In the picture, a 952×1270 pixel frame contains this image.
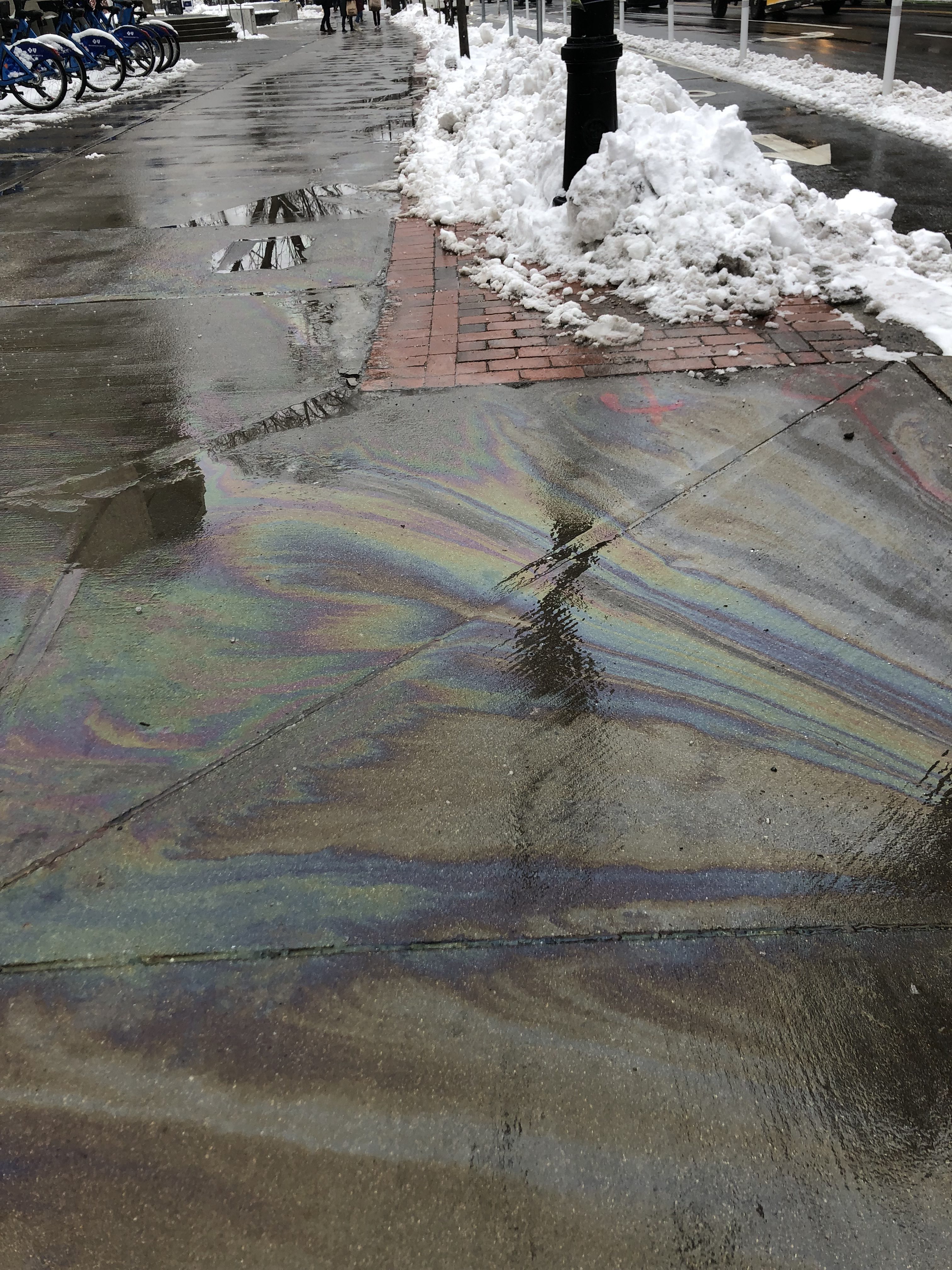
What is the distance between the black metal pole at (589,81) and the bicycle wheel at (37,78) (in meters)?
12.4

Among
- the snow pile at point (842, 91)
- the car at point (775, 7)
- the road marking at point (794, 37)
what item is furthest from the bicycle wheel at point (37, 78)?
the car at point (775, 7)

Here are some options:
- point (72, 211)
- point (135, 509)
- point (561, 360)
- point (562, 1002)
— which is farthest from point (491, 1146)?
point (72, 211)

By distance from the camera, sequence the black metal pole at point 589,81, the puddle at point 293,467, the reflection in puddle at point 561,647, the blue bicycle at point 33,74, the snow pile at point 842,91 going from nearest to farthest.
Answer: the reflection in puddle at point 561,647
the puddle at point 293,467
the black metal pole at point 589,81
the snow pile at point 842,91
the blue bicycle at point 33,74

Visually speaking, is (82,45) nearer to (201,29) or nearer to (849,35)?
(849,35)

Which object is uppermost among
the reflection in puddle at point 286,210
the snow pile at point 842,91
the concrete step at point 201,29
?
the concrete step at point 201,29

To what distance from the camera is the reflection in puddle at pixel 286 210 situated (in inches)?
290

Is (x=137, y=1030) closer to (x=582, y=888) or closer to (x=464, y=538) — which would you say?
(x=582, y=888)

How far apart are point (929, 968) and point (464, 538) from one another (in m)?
2.06

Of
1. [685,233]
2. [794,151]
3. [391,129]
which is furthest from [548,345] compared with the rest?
[391,129]

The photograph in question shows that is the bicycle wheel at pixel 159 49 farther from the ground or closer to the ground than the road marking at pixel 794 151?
farther from the ground

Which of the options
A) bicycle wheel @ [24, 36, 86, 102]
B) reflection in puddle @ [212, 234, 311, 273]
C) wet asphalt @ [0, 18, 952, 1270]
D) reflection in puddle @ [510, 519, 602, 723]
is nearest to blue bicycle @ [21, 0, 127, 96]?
bicycle wheel @ [24, 36, 86, 102]

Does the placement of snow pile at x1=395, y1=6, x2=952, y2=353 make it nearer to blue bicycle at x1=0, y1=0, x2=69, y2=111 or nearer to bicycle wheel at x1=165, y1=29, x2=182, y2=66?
blue bicycle at x1=0, y1=0, x2=69, y2=111

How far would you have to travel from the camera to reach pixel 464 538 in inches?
134

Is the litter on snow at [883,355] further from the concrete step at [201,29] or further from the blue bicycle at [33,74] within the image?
the concrete step at [201,29]
